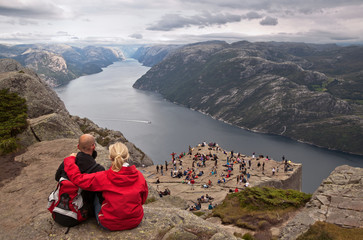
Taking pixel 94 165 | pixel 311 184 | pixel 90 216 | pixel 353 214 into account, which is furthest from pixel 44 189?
pixel 311 184

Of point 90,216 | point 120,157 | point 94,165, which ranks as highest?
point 120,157

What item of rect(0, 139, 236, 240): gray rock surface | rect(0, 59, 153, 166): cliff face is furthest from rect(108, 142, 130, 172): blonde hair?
rect(0, 59, 153, 166): cliff face

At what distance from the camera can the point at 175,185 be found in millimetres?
53125

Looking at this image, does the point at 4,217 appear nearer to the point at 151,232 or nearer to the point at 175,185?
the point at 151,232

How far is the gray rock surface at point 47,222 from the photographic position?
9000 millimetres

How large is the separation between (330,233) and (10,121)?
26.9m

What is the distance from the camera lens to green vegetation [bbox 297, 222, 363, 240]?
45.2 ft

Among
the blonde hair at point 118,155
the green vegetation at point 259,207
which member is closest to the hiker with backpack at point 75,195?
the blonde hair at point 118,155

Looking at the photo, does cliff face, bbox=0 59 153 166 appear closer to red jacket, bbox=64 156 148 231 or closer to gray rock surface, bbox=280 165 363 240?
red jacket, bbox=64 156 148 231

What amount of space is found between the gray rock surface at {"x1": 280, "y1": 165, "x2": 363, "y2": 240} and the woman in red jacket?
12.8 metres

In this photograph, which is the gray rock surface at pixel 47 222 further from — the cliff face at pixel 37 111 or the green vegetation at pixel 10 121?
the cliff face at pixel 37 111

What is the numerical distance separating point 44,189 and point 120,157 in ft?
25.5

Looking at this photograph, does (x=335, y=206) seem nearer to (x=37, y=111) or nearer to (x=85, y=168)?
(x=85, y=168)

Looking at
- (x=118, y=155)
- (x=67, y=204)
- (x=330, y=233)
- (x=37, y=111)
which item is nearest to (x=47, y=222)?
(x=67, y=204)
